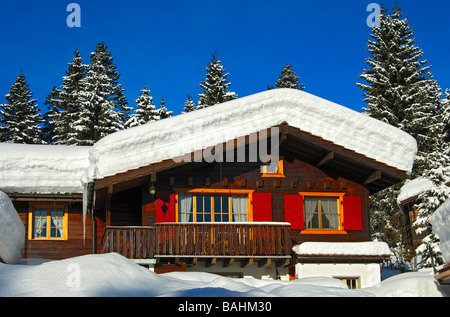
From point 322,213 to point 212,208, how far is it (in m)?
3.31

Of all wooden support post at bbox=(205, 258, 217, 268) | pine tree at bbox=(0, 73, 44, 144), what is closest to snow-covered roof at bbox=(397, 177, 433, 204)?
wooden support post at bbox=(205, 258, 217, 268)

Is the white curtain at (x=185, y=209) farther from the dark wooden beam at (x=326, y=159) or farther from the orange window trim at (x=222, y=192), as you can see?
the dark wooden beam at (x=326, y=159)

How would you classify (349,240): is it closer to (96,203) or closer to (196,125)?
(196,125)

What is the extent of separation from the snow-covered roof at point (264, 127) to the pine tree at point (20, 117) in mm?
22619

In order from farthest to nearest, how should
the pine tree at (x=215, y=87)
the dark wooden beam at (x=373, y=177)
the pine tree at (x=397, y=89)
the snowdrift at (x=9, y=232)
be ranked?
the pine tree at (x=215, y=87) → the pine tree at (x=397, y=89) → the dark wooden beam at (x=373, y=177) → the snowdrift at (x=9, y=232)

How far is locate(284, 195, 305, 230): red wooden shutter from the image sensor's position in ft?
57.4

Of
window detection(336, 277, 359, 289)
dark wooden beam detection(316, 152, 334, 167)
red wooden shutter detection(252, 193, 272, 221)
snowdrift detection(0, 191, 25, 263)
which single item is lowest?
window detection(336, 277, 359, 289)

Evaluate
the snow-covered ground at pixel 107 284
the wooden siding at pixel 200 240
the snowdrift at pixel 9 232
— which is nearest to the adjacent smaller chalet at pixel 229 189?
the wooden siding at pixel 200 240

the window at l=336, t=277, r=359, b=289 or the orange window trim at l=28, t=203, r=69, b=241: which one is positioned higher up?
the orange window trim at l=28, t=203, r=69, b=241

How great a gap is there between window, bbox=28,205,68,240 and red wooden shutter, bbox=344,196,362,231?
8270 millimetres

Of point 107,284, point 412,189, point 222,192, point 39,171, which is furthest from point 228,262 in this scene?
point 412,189

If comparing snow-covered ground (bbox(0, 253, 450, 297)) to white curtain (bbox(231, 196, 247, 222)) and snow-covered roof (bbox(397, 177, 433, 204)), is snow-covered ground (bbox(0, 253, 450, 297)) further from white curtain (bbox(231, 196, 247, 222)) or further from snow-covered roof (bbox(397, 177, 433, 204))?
snow-covered roof (bbox(397, 177, 433, 204))

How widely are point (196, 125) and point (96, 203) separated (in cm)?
356

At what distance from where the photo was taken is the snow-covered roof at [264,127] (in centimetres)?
1605
